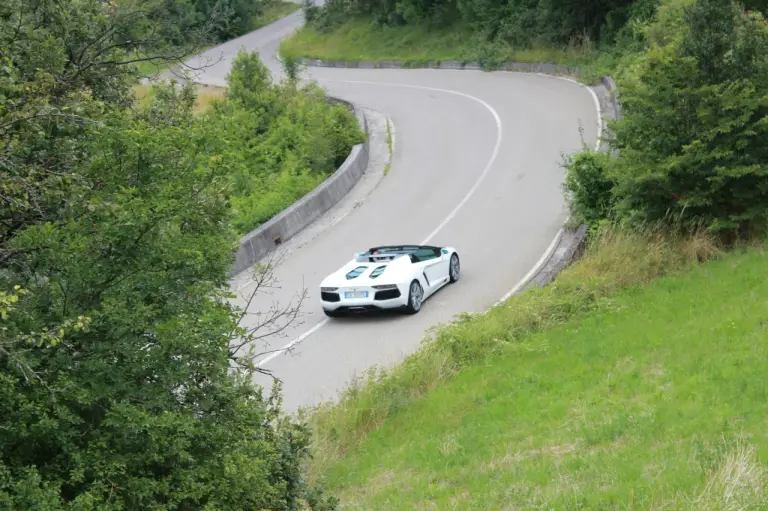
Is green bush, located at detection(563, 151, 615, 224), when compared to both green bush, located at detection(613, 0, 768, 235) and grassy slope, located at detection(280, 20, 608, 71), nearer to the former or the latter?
green bush, located at detection(613, 0, 768, 235)

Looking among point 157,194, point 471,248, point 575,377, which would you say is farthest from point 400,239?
point 157,194

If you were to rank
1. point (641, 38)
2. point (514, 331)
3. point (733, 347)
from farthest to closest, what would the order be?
point (641, 38) < point (514, 331) < point (733, 347)

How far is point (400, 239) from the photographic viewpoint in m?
22.2

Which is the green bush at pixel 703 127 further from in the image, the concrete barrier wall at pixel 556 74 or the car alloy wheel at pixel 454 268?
the car alloy wheel at pixel 454 268

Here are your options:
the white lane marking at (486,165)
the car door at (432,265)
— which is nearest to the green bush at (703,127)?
the car door at (432,265)

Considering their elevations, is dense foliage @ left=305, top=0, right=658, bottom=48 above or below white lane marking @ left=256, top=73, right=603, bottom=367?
above

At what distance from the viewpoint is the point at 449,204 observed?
24.5 m

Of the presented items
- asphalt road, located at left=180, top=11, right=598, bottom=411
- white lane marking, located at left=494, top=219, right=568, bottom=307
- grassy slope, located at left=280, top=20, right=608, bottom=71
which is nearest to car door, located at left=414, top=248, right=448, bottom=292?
asphalt road, located at left=180, top=11, right=598, bottom=411

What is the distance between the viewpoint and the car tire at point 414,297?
1681 centimetres

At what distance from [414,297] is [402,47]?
35.3 m

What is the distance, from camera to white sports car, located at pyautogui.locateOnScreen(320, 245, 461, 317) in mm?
16578

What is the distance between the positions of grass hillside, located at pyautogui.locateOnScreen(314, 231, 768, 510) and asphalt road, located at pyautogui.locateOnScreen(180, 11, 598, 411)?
6.23 ft

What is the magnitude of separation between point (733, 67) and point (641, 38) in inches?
756

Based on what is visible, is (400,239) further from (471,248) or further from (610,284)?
(610,284)
